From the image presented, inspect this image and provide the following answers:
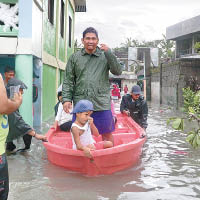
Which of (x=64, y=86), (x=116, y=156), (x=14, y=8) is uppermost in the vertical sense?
(x=14, y=8)

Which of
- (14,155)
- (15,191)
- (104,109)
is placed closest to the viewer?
(15,191)

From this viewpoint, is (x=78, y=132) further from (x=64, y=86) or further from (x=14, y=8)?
(x=14, y=8)

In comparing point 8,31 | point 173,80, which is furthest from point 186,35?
point 8,31

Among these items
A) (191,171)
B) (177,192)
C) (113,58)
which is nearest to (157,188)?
(177,192)

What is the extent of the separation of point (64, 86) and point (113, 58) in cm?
89

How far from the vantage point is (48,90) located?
11352 mm

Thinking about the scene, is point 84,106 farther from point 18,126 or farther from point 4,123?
point 4,123

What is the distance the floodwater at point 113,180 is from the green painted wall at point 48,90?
405 cm

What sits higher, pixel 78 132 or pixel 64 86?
pixel 64 86

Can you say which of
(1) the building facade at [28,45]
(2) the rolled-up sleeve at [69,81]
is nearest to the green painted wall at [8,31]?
(1) the building facade at [28,45]

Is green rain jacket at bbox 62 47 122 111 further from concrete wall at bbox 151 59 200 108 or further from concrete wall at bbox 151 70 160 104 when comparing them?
concrete wall at bbox 151 70 160 104

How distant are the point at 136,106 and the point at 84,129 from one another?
3401 mm

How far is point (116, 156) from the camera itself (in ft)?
15.8

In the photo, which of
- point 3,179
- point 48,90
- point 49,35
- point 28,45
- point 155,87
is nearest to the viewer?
point 3,179
